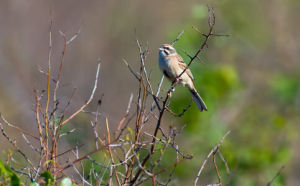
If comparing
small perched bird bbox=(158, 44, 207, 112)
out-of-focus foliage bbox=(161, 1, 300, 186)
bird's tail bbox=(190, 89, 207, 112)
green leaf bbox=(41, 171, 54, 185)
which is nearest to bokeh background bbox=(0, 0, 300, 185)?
out-of-focus foliage bbox=(161, 1, 300, 186)

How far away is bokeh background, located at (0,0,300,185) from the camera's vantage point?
25.8ft

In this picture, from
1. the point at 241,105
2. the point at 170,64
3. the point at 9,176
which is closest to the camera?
the point at 9,176

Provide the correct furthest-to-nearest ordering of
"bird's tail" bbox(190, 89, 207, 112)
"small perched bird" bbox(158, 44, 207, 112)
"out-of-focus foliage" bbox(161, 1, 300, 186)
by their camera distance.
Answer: "out-of-focus foliage" bbox(161, 1, 300, 186)
"bird's tail" bbox(190, 89, 207, 112)
"small perched bird" bbox(158, 44, 207, 112)

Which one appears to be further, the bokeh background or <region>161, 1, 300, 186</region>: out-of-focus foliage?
the bokeh background

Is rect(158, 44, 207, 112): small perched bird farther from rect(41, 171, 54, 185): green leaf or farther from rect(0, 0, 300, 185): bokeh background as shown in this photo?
rect(41, 171, 54, 185): green leaf

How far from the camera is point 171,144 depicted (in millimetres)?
3176

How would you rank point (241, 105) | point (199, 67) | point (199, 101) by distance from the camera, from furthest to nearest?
1. point (241, 105)
2. point (199, 67)
3. point (199, 101)

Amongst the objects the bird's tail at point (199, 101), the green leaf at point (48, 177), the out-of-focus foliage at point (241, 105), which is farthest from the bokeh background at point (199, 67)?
the green leaf at point (48, 177)

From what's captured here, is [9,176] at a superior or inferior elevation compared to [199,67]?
inferior

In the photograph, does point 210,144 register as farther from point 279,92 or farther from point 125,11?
point 125,11

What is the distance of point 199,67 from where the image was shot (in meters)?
7.86

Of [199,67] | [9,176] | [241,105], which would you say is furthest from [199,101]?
[241,105]

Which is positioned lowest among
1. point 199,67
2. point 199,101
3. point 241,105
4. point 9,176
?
point 9,176

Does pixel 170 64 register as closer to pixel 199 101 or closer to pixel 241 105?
pixel 199 101
